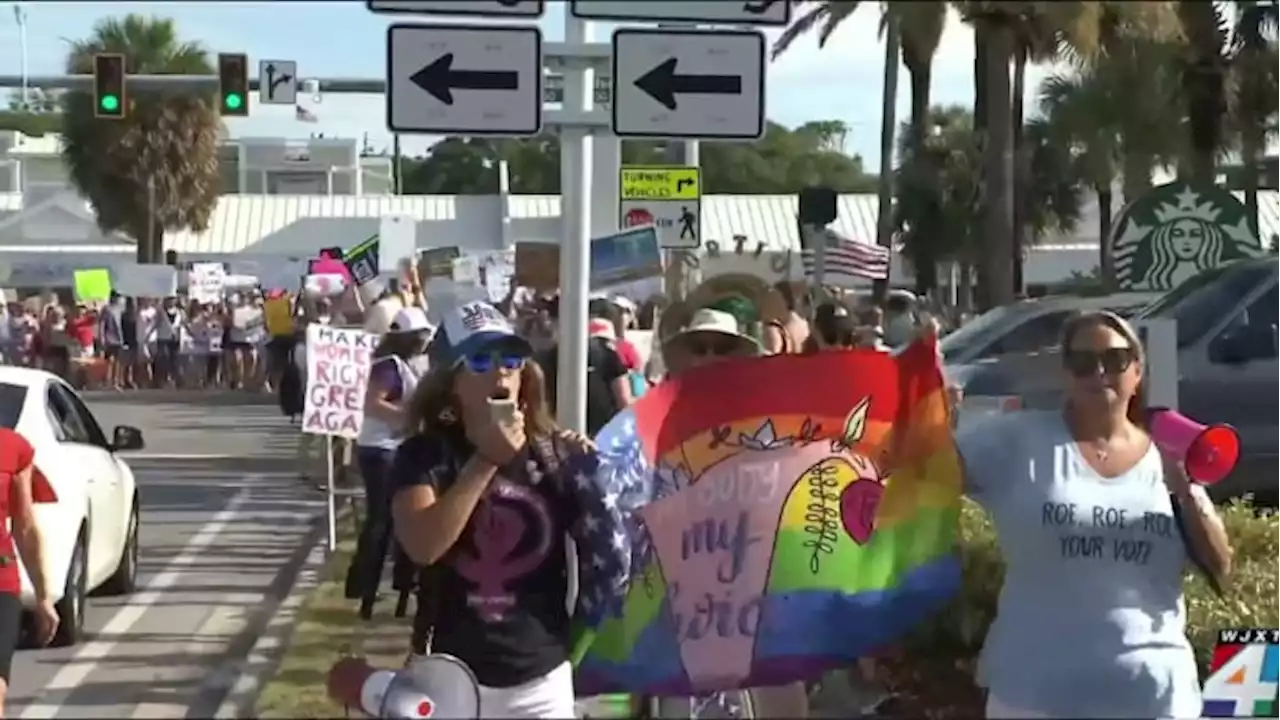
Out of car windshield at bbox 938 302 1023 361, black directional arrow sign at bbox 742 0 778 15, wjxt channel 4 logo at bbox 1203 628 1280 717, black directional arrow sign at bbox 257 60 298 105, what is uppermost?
black directional arrow sign at bbox 257 60 298 105

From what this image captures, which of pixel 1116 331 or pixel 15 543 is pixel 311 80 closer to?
pixel 15 543

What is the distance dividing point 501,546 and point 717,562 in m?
1.49

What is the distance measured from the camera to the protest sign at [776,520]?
5.98 m

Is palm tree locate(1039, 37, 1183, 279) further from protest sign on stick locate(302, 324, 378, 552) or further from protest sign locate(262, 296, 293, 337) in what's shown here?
protest sign locate(262, 296, 293, 337)

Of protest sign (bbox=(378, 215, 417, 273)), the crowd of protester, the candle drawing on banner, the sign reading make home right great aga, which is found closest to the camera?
the sign reading make home right great aga

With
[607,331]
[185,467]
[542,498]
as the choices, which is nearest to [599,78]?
[542,498]

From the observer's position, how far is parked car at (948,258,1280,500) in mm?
13094

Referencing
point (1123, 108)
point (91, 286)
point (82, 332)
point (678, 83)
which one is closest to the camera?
point (678, 83)

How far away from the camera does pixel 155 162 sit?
38.2m

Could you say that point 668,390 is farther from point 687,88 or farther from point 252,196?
point 252,196

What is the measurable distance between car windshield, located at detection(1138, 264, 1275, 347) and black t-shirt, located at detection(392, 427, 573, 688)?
893 centimetres

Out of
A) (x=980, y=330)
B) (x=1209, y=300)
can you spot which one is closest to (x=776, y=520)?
(x=1209, y=300)

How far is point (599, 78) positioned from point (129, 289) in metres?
30.0

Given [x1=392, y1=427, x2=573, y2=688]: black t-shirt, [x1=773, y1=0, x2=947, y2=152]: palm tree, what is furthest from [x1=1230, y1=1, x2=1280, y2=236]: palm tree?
[x1=392, y1=427, x2=573, y2=688]: black t-shirt
